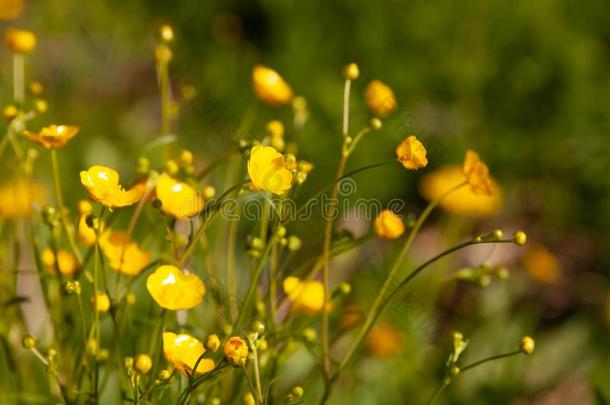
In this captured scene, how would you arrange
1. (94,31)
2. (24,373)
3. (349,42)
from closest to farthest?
(24,373), (349,42), (94,31)

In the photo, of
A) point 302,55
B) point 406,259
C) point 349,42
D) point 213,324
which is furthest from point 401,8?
point 213,324

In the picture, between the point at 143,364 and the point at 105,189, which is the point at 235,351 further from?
the point at 105,189

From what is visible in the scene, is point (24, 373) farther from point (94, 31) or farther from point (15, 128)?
point (94, 31)

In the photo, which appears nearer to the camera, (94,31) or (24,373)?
(24,373)

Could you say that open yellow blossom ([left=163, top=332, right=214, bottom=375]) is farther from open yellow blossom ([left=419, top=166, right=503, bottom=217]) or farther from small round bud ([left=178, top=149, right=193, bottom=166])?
open yellow blossom ([left=419, top=166, right=503, bottom=217])

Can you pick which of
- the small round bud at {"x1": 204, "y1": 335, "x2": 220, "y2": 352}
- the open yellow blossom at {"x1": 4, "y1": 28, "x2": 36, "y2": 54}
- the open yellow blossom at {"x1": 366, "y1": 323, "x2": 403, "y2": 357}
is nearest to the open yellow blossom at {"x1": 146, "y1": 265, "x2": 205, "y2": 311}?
the small round bud at {"x1": 204, "y1": 335, "x2": 220, "y2": 352}

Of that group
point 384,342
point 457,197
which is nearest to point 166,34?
point 384,342
